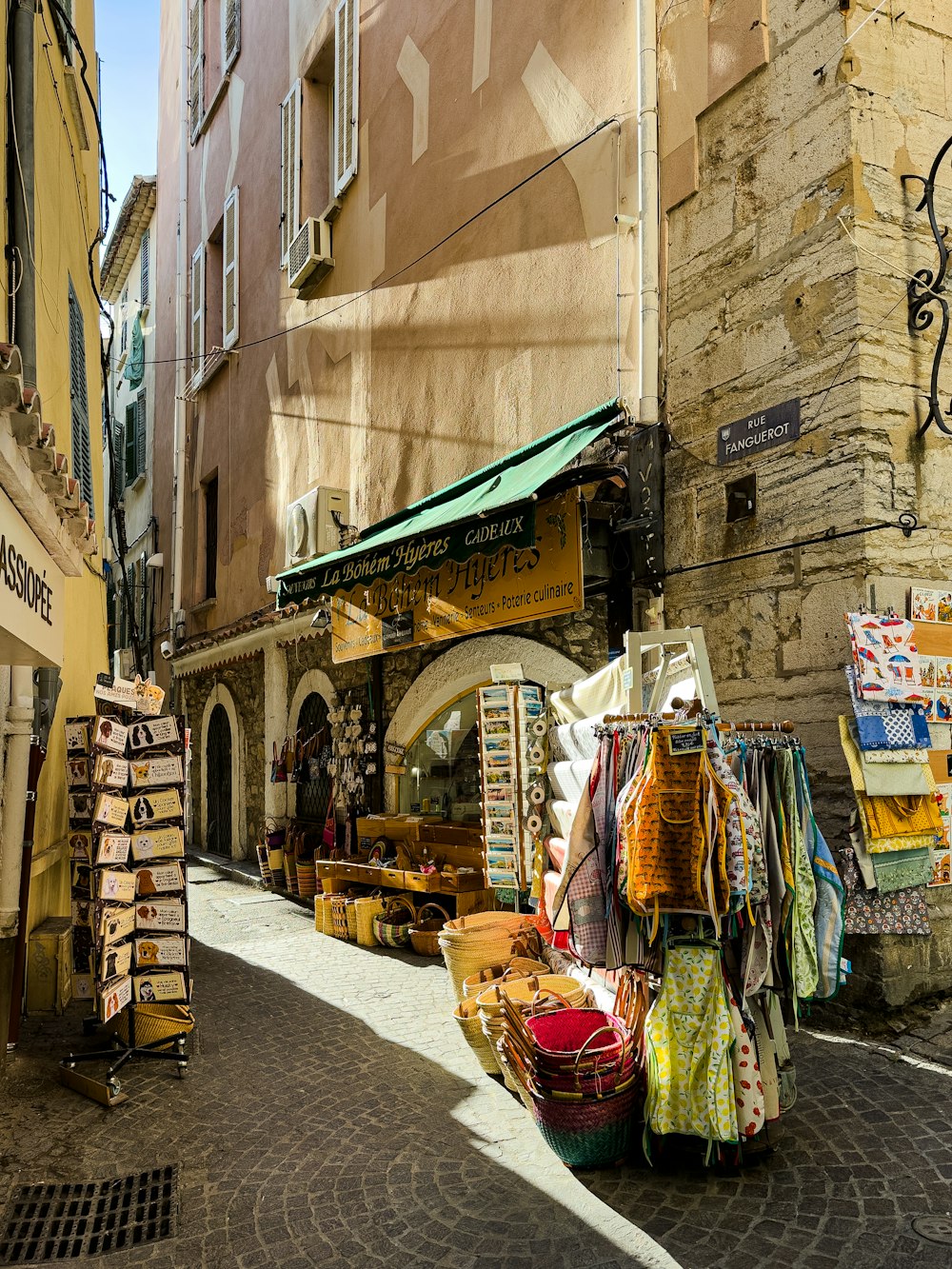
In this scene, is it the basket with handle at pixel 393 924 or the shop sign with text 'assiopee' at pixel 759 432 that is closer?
the shop sign with text 'assiopee' at pixel 759 432

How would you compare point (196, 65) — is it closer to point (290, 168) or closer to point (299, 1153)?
point (290, 168)

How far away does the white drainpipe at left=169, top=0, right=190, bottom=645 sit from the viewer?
1695 centimetres

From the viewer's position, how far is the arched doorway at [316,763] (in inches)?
432

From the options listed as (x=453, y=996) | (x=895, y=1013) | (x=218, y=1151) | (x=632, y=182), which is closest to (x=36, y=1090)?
(x=218, y=1151)

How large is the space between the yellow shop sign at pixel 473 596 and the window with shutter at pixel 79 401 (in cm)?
263

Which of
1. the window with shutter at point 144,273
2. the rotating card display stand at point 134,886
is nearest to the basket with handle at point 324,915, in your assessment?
the rotating card display stand at point 134,886

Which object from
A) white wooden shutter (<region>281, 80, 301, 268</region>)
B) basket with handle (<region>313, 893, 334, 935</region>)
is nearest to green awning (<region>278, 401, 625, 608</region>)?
basket with handle (<region>313, 893, 334, 935</region>)

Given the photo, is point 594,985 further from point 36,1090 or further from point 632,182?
point 632,182

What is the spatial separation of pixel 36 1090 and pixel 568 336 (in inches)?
229

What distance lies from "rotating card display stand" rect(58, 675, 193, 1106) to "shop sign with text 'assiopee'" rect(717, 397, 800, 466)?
11.9 ft

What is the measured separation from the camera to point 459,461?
28.1 feet

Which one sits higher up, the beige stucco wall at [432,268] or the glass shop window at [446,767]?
the beige stucco wall at [432,268]

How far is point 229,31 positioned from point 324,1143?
53.2ft

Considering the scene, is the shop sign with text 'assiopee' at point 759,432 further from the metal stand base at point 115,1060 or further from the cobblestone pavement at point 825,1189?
the metal stand base at point 115,1060
